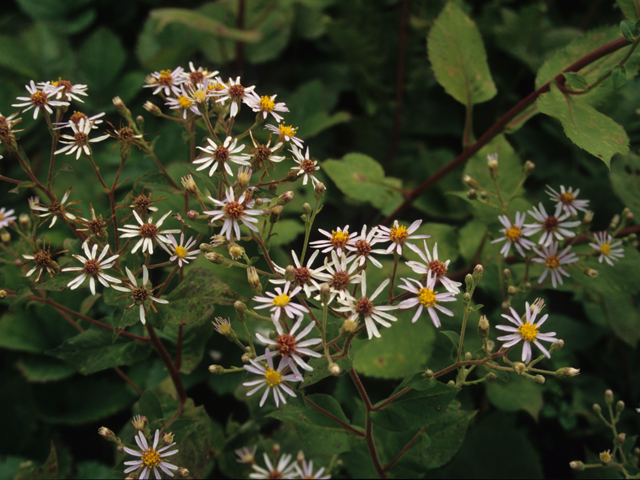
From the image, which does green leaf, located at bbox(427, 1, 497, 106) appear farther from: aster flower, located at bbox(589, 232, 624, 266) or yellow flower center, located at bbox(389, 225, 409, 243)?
yellow flower center, located at bbox(389, 225, 409, 243)

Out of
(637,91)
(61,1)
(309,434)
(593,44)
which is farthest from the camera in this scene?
(61,1)

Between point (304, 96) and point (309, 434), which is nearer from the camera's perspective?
point (309, 434)

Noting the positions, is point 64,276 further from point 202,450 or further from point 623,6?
point 623,6

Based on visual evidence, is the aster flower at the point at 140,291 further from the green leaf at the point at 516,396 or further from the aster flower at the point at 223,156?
the green leaf at the point at 516,396

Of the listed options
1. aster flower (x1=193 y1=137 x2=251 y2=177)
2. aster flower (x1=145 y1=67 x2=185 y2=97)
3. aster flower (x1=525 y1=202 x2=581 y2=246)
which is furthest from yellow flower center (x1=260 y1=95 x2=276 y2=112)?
aster flower (x1=525 y1=202 x2=581 y2=246)

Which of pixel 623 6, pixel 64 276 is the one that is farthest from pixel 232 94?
pixel 623 6

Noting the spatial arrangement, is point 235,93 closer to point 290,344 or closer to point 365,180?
point 290,344
